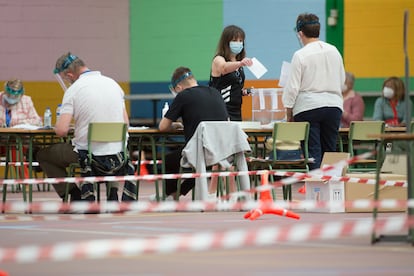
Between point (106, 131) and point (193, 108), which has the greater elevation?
point (193, 108)

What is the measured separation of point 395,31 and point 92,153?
247 inches

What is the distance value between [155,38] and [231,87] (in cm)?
508

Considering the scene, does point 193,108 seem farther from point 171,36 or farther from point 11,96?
point 171,36

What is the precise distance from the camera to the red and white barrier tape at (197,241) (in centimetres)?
537

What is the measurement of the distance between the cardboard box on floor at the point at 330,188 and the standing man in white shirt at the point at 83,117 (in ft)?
4.62

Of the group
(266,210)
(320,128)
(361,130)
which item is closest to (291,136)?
(320,128)

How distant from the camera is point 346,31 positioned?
13.6 metres

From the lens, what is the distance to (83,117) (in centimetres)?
836

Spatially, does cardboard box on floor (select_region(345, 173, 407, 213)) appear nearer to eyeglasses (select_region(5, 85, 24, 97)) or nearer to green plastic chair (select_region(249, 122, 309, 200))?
green plastic chair (select_region(249, 122, 309, 200))

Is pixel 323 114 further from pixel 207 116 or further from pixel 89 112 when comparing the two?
pixel 89 112

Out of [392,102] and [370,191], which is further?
[392,102]

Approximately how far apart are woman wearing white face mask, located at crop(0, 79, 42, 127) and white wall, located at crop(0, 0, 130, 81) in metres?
2.30

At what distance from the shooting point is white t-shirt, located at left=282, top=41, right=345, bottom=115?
28.6ft

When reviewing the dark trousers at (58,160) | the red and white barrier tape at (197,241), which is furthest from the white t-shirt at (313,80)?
the dark trousers at (58,160)
